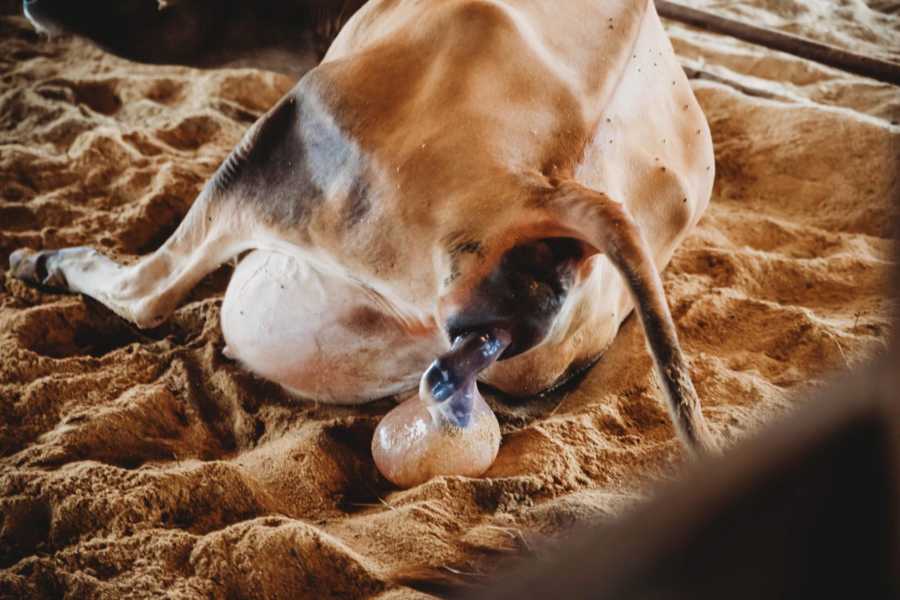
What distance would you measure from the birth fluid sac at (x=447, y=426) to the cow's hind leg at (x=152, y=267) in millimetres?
475

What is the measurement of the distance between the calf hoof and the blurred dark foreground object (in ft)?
5.93

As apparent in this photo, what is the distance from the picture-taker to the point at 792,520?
27 cm

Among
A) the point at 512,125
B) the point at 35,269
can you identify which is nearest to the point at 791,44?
the point at 512,125

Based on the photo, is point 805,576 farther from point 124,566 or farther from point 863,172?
point 863,172

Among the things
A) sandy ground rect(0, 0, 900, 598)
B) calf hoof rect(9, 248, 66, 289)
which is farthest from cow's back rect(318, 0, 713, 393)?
calf hoof rect(9, 248, 66, 289)

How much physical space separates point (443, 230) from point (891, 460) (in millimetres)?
975

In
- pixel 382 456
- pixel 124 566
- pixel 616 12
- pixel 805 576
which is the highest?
pixel 805 576

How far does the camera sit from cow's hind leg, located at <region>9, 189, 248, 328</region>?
153 centimetres

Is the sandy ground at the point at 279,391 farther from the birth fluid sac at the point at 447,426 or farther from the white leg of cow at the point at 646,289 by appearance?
the white leg of cow at the point at 646,289

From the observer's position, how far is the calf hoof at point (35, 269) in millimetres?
1811

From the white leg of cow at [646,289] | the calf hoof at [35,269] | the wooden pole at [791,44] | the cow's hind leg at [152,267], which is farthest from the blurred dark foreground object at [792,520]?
the wooden pole at [791,44]

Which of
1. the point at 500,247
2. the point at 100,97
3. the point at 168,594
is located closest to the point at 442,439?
the point at 500,247

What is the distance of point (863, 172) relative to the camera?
2391 mm

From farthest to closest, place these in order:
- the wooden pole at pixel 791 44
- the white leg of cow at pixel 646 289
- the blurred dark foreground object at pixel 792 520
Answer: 1. the wooden pole at pixel 791 44
2. the white leg of cow at pixel 646 289
3. the blurred dark foreground object at pixel 792 520
